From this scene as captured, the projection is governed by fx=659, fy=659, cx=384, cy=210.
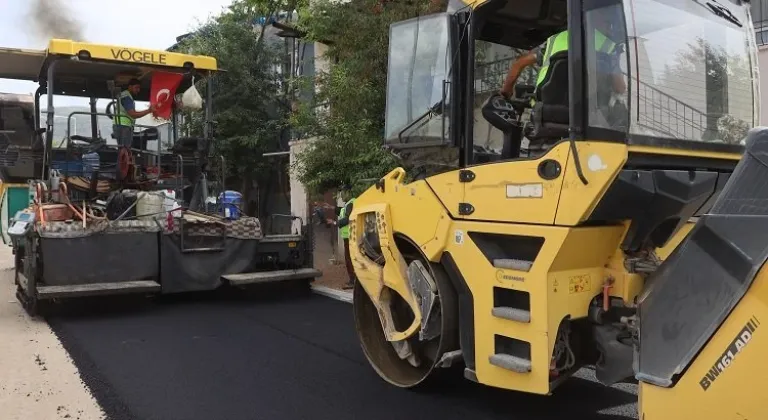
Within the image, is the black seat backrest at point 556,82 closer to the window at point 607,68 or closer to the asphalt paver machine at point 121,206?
the window at point 607,68

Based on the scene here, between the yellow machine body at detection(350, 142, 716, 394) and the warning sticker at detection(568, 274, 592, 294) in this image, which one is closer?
the yellow machine body at detection(350, 142, 716, 394)

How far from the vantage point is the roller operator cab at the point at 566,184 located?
304 cm

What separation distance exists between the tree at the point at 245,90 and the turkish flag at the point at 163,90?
6.70m

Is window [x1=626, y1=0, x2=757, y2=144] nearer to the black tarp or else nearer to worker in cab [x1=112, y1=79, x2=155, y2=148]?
the black tarp

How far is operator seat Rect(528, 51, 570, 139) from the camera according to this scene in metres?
3.29

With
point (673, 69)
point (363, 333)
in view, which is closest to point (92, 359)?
point (363, 333)

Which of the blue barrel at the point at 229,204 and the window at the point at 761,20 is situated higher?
the window at the point at 761,20

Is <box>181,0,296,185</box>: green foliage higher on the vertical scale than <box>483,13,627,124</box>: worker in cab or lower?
higher

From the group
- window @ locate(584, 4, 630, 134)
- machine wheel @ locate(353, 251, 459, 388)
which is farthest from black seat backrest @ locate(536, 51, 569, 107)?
machine wheel @ locate(353, 251, 459, 388)

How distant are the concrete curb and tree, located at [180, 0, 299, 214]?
280 inches

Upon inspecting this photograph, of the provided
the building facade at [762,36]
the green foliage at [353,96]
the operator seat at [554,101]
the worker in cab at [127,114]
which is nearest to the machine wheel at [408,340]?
the operator seat at [554,101]

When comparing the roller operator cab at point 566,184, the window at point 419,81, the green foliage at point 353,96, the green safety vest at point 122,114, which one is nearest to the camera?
the roller operator cab at point 566,184

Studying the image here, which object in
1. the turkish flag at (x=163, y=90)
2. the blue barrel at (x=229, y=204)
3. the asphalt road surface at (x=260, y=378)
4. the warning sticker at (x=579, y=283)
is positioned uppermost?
the turkish flag at (x=163, y=90)

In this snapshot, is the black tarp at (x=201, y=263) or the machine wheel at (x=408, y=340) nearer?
the machine wheel at (x=408, y=340)
